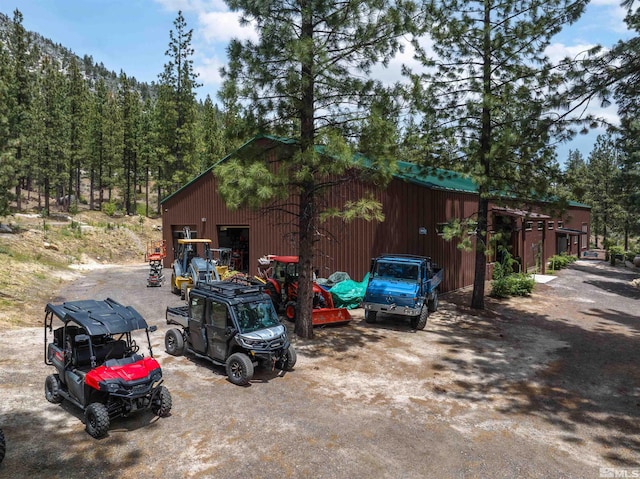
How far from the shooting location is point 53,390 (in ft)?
24.7

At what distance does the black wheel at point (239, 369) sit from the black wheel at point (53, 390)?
10.2ft

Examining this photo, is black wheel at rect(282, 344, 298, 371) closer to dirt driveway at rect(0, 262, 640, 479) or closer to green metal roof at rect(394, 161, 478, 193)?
dirt driveway at rect(0, 262, 640, 479)

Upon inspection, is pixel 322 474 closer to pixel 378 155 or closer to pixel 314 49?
pixel 378 155

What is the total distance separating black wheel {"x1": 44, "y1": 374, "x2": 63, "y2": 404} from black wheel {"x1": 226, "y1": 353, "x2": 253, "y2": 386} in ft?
10.2

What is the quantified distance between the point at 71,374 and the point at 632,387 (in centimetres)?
→ 1154

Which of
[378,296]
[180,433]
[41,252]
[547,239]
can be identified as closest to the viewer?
A: [180,433]

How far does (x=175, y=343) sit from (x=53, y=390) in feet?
10.3

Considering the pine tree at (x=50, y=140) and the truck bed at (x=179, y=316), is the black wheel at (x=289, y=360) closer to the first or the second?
the truck bed at (x=179, y=316)

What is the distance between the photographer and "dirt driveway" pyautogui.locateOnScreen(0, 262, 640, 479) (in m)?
5.86

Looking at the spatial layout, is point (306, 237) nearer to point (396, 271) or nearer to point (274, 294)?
point (274, 294)

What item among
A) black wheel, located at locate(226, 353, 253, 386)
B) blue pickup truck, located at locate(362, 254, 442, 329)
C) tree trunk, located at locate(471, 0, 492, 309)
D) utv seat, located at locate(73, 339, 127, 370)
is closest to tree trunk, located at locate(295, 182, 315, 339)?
blue pickup truck, located at locate(362, 254, 442, 329)

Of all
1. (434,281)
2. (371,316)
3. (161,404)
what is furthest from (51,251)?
(161,404)

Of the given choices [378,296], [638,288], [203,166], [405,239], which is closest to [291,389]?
[378,296]

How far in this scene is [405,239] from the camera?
1916 cm
